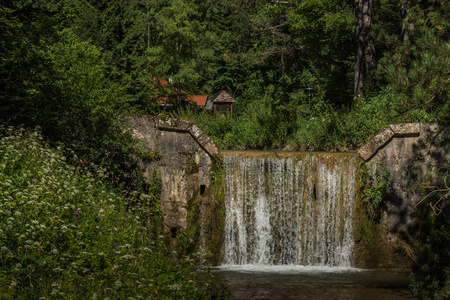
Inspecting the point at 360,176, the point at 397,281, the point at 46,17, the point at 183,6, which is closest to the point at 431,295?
the point at 397,281

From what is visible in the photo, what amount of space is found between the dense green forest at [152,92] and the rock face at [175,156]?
0.35 m

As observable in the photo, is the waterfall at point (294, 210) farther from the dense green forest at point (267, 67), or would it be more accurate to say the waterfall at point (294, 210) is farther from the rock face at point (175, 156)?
the dense green forest at point (267, 67)

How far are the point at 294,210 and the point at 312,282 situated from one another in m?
2.27

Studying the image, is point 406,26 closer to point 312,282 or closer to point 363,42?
point 312,282

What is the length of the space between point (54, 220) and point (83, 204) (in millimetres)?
1306

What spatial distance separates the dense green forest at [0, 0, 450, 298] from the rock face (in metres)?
0.35

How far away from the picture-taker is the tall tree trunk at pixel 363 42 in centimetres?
1659

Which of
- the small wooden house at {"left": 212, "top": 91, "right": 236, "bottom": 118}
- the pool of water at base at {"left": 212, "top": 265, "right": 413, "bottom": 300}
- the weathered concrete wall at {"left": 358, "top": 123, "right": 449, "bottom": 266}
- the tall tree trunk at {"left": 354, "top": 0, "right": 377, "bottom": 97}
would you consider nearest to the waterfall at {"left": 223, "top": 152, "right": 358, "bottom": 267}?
the pool of water at base at {"left": 212, "top": 265, "right": 413, "bottom": 300}

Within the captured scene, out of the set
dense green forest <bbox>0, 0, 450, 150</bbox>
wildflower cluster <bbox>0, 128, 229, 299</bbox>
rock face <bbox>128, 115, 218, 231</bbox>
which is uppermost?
dense green forest <bbox>0, 0, 450, 150</bbox>

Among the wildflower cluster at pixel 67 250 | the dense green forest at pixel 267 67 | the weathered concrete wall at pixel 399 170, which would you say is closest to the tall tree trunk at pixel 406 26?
the dense green forest at pixel 267 67

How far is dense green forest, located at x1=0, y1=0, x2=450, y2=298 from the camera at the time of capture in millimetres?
8016

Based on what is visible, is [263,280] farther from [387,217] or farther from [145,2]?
[145,2]

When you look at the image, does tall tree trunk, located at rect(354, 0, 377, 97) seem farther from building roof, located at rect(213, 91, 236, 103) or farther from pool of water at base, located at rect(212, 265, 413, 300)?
building roof, located at rect(213, 91, 236, 103)

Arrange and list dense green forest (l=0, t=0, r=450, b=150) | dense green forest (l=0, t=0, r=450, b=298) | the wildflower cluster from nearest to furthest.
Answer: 1. the wildflower cluster
2. dense green forest (l=0, t=0, r=450, b=298)
3. dense green forest (l=0, t=0, r=450, b=150)
